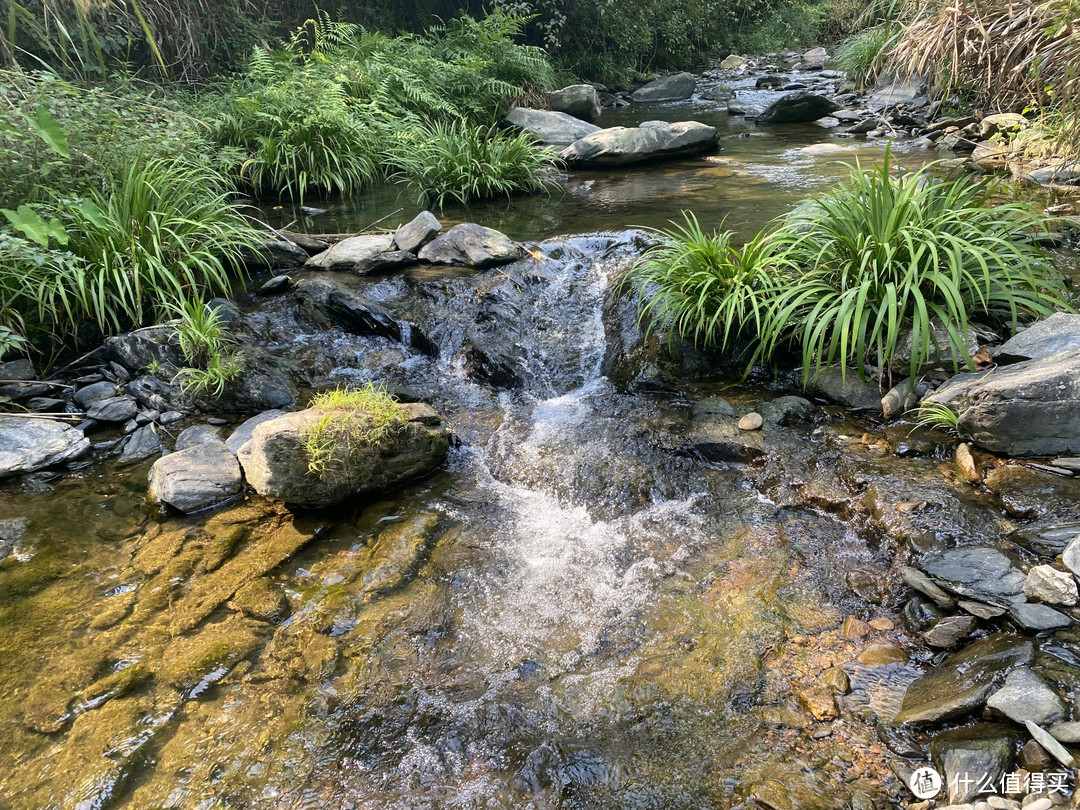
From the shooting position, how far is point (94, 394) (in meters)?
4.35

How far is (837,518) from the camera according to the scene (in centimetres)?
321

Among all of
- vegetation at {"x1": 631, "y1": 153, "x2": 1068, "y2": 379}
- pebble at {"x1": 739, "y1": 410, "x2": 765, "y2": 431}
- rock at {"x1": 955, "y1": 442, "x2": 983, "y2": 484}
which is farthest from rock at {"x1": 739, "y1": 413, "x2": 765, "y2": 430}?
rock at {"x1": 955, "y1": 442, "x2": 983, "y2": 484}

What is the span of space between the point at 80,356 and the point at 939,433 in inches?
224

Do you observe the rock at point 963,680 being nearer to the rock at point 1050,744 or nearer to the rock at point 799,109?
the rock at point 1050,744

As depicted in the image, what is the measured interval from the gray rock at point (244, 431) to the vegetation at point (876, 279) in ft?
9.10

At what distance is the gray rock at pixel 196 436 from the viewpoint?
13.4 feet

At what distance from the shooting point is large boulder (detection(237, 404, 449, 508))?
3500mm

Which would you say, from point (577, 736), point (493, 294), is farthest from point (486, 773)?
point (493, 294)

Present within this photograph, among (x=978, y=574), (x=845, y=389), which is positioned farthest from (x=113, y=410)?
(x=978, y=574)

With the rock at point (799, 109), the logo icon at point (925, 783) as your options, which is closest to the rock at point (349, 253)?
the logo icon at point (925, 783)

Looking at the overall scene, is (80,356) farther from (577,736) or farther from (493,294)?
(577,736)

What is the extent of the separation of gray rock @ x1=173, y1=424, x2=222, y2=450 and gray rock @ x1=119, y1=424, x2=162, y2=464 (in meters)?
0.14

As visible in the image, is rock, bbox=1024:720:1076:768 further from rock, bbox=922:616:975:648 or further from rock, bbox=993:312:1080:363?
rock, bbox=993:312:1080:363

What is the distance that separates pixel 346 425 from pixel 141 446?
1575 mm
